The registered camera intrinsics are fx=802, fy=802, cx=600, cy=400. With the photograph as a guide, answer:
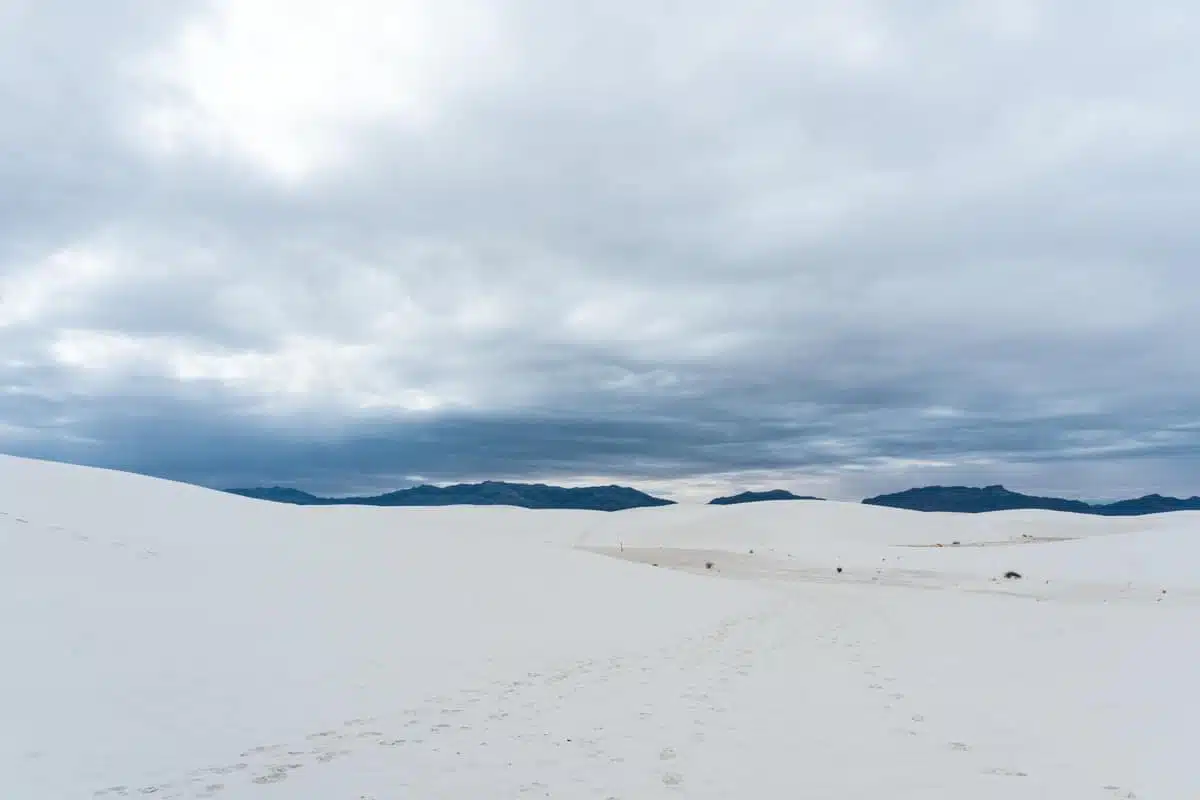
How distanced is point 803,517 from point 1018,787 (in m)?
53.2

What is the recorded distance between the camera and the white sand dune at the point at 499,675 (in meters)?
6.52

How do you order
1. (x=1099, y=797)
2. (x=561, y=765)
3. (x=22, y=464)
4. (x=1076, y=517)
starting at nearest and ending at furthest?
1. (x=1099, y=797)
2. (x=561, y=765)
3. (x=22, y=464)
4. (x=1076, y=517)

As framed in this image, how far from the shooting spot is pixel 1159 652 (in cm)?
1300

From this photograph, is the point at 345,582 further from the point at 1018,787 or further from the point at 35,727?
the point at 1018,787

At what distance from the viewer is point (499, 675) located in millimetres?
10961

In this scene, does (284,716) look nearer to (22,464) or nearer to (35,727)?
(35,727)

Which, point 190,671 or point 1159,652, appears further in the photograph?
point 1159,652

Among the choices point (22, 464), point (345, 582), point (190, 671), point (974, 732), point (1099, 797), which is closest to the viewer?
point (1099, 797)

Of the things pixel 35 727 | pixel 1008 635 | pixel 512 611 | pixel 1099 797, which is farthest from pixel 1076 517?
pixel 35 727

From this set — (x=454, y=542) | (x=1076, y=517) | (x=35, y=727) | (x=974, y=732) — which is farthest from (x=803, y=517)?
(x=35, y=727)

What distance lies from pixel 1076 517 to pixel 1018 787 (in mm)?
67086

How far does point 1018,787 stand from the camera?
6254 millimetres

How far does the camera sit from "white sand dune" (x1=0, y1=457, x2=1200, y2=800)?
21.4ft

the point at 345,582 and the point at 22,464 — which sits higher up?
the point at 22,464
